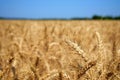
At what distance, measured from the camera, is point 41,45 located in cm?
242

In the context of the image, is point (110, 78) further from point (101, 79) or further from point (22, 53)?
point (22, 53)

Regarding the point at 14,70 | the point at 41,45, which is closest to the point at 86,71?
the point at 14,70

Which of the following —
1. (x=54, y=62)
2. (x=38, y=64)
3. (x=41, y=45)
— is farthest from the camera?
(x=41, y=45)

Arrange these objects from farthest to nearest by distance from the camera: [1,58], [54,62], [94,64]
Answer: [54,62] < [1,58] < [94,64]

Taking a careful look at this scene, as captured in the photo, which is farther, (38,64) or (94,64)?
(38,64)

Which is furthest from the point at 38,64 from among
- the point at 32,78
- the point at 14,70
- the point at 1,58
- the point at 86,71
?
the point at 86,71

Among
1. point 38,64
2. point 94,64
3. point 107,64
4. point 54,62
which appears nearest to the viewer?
point 94,64

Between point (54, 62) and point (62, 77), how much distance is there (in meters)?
0.77

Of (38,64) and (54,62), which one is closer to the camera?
(38,64)

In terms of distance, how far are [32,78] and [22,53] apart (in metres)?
0.57

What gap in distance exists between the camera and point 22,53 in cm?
168

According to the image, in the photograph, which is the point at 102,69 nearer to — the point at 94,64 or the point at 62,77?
the point at 94,64

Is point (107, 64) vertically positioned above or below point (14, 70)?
above

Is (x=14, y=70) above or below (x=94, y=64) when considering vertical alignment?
below
